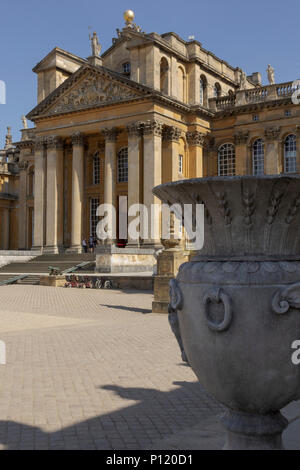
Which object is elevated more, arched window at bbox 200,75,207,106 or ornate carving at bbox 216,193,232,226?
arched window at bbox 200,75,207,106

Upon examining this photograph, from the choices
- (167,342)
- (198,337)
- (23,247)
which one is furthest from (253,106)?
(198,337)

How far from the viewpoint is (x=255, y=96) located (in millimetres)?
40438

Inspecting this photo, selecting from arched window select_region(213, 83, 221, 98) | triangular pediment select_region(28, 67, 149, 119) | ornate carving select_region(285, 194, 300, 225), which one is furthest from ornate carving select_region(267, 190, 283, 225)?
arched window select_region(213, 83, 221, 98)

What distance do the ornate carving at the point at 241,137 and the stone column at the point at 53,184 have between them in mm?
14042

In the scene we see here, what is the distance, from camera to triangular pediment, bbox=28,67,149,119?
126 ft

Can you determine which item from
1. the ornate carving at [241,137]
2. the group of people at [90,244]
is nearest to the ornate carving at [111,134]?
the group of people at [90,244]

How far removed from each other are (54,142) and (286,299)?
133 ft

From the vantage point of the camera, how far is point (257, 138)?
133 feet

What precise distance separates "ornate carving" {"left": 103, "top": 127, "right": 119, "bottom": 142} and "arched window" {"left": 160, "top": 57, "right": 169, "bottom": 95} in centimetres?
461

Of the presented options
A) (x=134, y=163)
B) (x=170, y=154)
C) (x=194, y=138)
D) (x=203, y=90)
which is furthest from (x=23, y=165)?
(x=194, y=138)

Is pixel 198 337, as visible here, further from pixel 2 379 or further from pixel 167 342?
pixel 167 342

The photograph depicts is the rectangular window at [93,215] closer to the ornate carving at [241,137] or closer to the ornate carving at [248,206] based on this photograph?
the ornate carving at [241,137]

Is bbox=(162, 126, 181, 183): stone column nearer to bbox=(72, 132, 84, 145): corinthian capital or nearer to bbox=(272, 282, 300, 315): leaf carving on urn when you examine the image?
bbox=(72, 132, 84, 145): corinthian capital

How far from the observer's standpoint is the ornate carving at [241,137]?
133 ft
